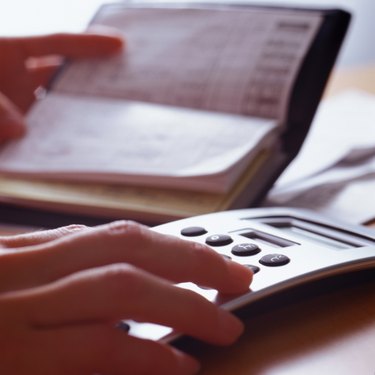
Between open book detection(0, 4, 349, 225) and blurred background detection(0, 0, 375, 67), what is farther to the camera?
blurred background detection(0, 0, 375, 67)

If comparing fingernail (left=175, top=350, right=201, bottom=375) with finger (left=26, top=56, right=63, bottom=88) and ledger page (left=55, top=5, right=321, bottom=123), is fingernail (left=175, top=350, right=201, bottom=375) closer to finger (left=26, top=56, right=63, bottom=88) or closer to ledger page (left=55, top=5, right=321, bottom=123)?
ledger page (left=55, top=5, right=321, bottom=123)

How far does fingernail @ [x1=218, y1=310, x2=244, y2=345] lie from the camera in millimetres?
333

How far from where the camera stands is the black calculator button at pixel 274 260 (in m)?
0.38

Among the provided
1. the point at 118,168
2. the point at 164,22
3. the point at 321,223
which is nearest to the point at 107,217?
the point at 118,168

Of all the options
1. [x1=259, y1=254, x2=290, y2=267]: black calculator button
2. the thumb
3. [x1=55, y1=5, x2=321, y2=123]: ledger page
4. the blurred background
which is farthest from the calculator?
the blurred background

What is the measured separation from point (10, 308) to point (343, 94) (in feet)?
2.70

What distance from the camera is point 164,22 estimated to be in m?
0.79

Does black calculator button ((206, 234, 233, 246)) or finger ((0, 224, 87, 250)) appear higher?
black calculator button ((206, 234, 233, 246))

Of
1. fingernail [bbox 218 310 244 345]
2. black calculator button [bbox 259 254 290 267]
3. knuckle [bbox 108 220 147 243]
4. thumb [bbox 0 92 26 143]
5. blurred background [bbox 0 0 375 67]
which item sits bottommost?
blurred background [bbox 0 0 375 67]

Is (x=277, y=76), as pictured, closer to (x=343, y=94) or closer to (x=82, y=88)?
(x=82, y=88)

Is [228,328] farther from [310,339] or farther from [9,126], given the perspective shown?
[9,126]

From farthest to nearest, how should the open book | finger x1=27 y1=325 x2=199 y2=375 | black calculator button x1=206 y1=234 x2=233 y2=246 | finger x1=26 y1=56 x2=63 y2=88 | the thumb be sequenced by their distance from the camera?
finger x1=26 y1=56 x2=63 y2=88 → the thumb → the open book → black calculator button x1=206 y1=234 x2=233 y2=246 → finger x1=27 y1=325 x2=199 y2=375

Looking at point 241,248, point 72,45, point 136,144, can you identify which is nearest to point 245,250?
point 241,248

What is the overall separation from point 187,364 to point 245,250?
0.10 meters
